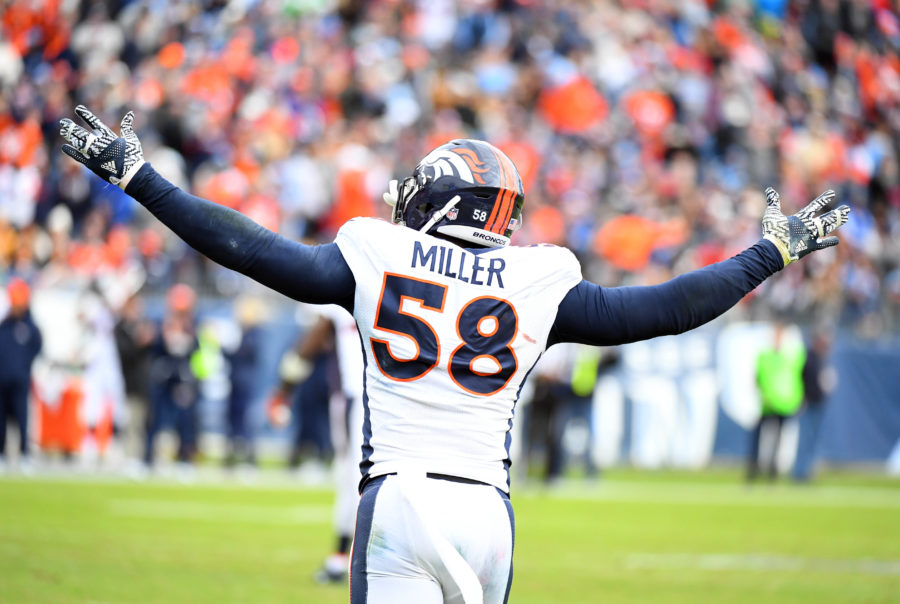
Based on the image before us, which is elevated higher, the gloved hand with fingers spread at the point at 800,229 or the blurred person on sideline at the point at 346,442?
the gloved hand with fingers spread at the point at 800,229

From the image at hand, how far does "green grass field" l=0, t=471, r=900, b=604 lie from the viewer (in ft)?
28.4

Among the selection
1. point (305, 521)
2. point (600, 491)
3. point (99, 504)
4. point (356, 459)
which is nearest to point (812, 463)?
point (600, 491)

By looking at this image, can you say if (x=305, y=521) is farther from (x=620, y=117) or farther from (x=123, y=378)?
(x=620, y=117)

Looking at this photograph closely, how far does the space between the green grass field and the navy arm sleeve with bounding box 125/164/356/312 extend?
439 centimetres

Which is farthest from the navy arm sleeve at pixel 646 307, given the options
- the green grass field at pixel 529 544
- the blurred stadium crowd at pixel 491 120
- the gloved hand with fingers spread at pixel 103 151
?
the blurred stadium crowd at pixel 491 120

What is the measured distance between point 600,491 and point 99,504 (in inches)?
290

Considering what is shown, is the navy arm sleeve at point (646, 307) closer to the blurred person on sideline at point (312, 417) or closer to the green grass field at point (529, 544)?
the green grass field at point (529, 544)

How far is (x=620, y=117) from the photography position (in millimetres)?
25578

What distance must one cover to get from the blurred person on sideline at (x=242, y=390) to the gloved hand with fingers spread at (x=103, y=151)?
1554 cm

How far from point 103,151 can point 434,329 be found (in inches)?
45.4

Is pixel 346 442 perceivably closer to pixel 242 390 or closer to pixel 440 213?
pixel 440 213

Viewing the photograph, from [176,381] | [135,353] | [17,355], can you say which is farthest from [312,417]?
[17,355]

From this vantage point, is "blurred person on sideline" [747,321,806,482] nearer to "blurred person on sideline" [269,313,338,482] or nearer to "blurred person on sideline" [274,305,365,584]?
A: "blurred person on sideline" [269,313,338,482]

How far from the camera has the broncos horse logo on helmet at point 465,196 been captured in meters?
4.02
